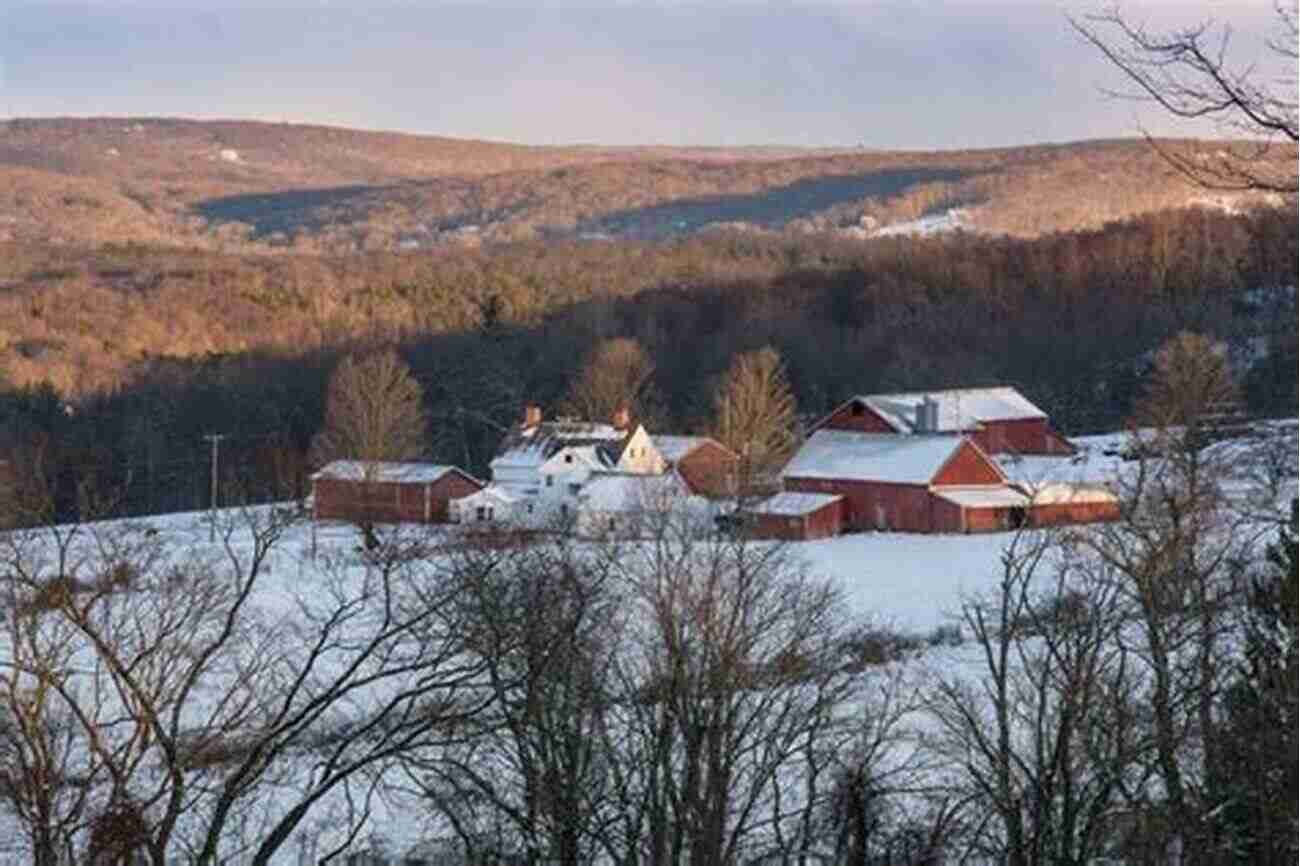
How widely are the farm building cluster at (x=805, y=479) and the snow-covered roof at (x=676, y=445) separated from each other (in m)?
0.06

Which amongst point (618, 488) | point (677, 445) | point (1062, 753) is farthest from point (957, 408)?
point (1062, 753)

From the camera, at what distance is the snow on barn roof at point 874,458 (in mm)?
42312

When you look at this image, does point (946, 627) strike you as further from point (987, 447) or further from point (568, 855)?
point (987, 447)

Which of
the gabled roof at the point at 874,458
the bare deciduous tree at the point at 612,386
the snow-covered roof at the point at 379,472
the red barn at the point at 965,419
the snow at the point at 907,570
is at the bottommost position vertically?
the snow at the point at 907,570

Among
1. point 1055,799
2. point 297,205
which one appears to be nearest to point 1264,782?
point 1055,799

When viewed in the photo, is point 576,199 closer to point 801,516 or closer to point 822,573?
point 801,516

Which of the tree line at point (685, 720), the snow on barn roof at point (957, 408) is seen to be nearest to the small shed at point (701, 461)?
the snow on barn roof at point (957, 408)

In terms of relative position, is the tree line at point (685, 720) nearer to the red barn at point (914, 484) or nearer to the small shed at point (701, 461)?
the red barn at point (914, 484)

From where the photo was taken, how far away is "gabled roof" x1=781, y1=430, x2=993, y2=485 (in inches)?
1666

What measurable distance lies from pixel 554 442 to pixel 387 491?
497cm

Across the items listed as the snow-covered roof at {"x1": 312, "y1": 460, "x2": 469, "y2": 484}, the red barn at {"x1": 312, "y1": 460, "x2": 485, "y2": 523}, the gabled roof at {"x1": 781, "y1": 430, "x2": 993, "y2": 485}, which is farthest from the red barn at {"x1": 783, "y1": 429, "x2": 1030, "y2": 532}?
the snow-covered roof at {"x1": 312, "y1": 460, "x2": 469, "y2": 484}

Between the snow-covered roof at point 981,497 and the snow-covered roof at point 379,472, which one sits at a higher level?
the snow-covered roof at point 379,472

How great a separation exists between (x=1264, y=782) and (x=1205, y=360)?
90.0ft

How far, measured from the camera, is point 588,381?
197 feet
